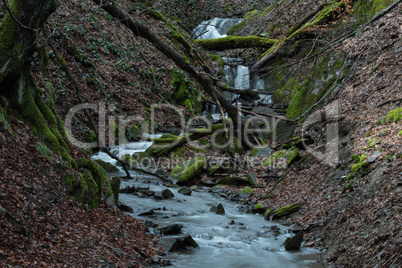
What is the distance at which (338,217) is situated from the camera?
6.88 meters

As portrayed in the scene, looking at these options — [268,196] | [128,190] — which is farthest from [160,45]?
[268,196]

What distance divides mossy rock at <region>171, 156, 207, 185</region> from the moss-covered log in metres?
11.5

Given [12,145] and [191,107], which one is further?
[191,107]

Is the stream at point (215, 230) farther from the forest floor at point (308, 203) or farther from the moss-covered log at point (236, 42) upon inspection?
the moss-covered log at point (236, 42)

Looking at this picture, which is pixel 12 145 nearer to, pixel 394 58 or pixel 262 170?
pixel 262 170

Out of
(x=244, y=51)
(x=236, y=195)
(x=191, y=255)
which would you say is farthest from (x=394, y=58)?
(x=244, y=51)

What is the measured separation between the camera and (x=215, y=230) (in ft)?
26.1

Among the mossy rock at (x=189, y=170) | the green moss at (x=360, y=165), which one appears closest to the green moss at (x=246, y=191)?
the mossy rock at (x=189, y=170)

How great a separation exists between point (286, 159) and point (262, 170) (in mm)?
965

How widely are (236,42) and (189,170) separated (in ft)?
42.0

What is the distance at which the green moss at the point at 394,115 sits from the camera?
7902 mm

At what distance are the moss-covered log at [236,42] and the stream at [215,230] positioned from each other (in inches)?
511

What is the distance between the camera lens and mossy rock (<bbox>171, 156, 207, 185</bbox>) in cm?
1202

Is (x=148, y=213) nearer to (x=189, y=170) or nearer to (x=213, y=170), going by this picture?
(x=189, y=170)
